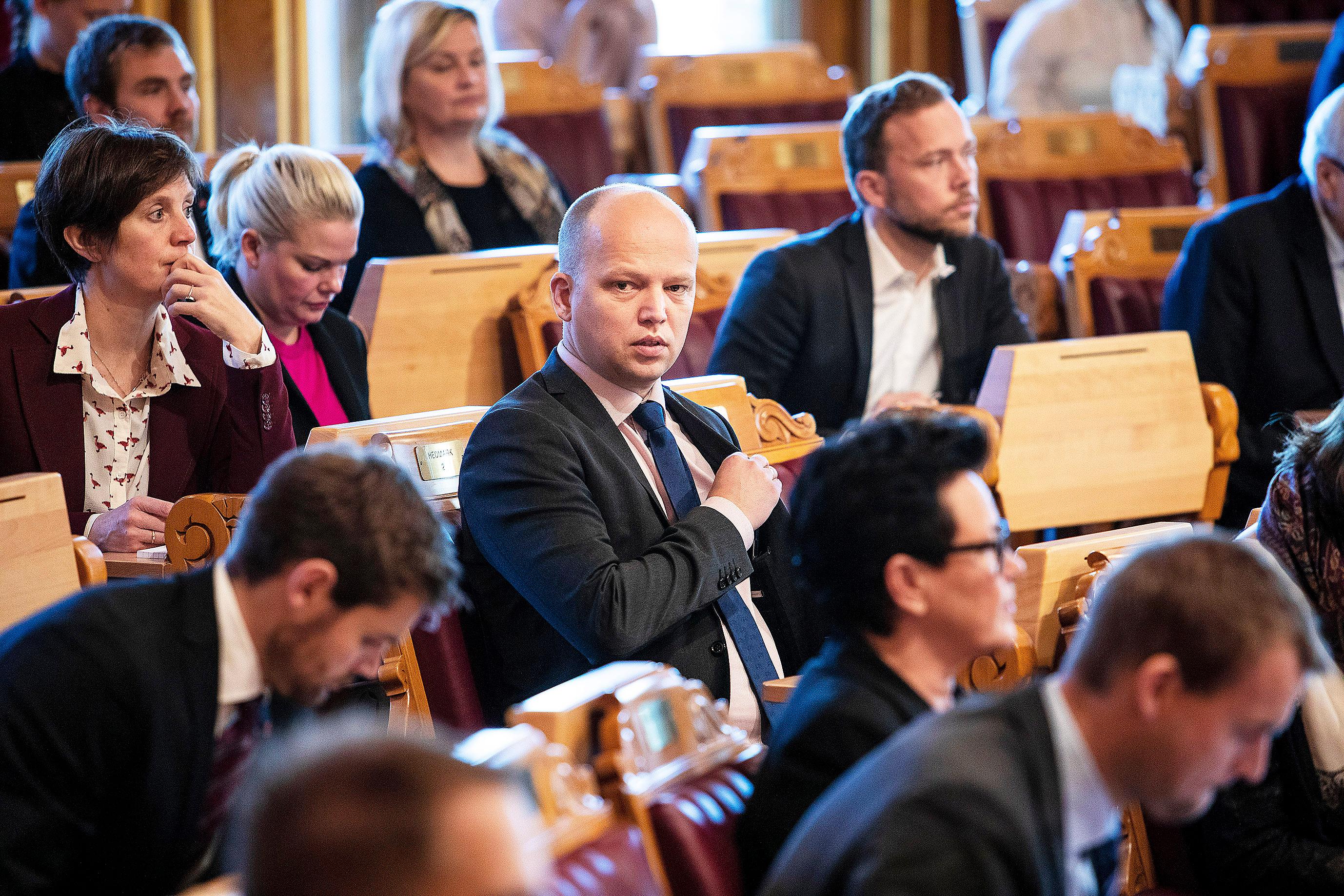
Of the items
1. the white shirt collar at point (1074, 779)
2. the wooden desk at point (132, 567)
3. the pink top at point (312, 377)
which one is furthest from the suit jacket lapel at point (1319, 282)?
the wooden desk at point (132, 567)

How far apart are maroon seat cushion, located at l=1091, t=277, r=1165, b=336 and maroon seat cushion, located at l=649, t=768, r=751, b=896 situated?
2432 millimetres

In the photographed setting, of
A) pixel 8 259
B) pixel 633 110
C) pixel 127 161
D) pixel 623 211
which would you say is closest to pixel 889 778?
pixel 623 211

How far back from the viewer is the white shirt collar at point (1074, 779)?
41.5 inches

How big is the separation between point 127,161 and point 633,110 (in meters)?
2.84

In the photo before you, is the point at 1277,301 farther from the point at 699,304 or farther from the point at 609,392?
the point at 609,392

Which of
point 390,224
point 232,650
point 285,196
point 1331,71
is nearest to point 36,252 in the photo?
point 285,196

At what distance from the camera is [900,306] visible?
2953mm

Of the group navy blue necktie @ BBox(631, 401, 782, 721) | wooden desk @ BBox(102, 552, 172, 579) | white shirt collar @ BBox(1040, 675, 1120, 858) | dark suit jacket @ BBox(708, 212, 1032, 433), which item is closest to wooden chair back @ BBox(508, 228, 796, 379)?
dark suit jacket @ BBox(708, 212, 1032, 433)

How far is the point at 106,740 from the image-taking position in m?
1.16

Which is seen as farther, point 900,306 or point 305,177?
point 900,306

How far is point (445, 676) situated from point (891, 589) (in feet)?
2.53

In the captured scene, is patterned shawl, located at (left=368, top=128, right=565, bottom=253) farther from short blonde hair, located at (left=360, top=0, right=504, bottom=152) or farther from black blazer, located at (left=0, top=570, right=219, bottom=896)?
black blazer, located at (left=0, top=570, right=219, bottom=896)

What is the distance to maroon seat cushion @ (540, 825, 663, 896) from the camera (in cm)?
106

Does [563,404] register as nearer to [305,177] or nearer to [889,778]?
[305,177]
